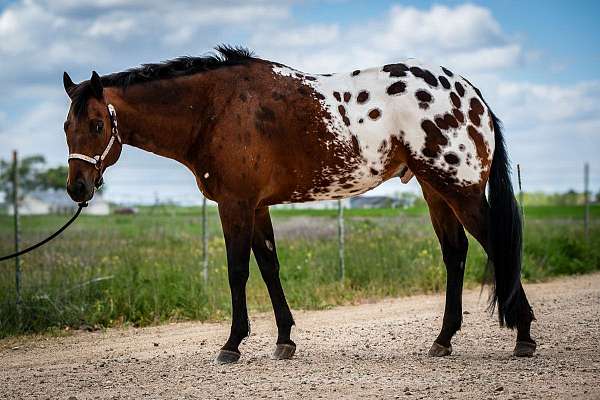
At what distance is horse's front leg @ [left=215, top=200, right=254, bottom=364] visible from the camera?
20.9 ft

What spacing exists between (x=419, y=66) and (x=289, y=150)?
4.62 ft

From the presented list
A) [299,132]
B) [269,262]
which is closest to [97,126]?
[299,132]

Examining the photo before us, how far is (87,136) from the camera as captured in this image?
252 inches

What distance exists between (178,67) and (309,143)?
1433mm

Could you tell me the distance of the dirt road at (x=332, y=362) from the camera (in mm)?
5449

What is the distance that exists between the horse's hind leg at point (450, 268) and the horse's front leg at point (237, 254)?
1.63 meters

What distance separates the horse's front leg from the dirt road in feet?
0.73

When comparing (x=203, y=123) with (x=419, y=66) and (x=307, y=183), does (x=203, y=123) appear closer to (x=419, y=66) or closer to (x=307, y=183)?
(x=307, y=183)

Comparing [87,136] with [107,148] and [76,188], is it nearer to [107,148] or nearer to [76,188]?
[107,148]

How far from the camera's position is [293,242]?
16.4 metres

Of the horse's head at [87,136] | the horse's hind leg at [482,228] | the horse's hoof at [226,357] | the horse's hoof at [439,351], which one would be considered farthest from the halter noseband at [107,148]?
the horse's hoof at [439,351]

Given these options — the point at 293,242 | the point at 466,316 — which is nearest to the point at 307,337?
the point at 466,316

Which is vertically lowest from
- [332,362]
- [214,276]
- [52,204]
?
[332,362]

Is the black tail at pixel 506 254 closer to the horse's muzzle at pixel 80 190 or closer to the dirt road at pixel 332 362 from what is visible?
the dirt road at pixel 332 362
